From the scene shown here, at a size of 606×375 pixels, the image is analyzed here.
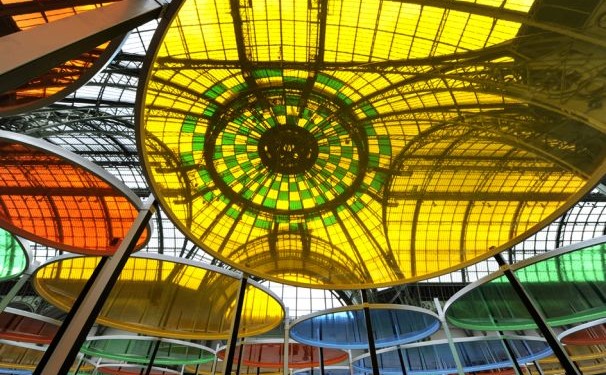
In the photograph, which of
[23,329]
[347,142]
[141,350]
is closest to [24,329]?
[23,329]

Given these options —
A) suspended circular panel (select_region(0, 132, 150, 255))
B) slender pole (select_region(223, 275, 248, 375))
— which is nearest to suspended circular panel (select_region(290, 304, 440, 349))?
slender pole (select_region(223, 275, 248, 375))

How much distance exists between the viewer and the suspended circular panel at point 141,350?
130ft

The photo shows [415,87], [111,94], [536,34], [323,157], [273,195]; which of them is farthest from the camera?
[111,94]

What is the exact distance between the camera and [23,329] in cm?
3550

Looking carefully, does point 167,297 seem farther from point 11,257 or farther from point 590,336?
point 590,336

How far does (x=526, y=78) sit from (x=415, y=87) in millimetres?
4140

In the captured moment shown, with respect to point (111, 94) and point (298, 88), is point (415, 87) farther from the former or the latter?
point (111, 94)

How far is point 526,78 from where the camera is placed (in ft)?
46.0

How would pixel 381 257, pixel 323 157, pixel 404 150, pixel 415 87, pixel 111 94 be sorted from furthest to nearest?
pixel 111 94
pixel 381 257
pixel 323 157
pixel 404 150
pixel 415 87

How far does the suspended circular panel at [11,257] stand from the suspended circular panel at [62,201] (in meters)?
2.73

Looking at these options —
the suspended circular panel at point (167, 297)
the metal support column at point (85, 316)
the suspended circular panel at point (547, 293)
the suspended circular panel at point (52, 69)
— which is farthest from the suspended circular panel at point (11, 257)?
the suspended circular panel at point (547, 293)

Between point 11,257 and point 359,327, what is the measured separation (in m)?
30.7

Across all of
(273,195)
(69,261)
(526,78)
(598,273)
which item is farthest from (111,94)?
(598,273)

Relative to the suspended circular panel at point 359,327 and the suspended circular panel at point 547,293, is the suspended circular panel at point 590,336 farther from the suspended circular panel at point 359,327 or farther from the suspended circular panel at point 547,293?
the suspended circular panel at point 359,327
